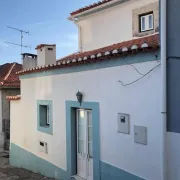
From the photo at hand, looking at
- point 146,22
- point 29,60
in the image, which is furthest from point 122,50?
point 29,60

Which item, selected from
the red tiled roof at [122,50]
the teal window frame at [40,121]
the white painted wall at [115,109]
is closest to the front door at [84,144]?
the white painted wall at [115,109]

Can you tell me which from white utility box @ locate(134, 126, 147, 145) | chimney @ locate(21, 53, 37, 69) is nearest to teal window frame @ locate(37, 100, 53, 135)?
chimney @ locate(21, 53, 37, 69)

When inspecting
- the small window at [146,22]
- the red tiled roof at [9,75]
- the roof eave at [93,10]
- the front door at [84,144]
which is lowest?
the front door at [84,144]

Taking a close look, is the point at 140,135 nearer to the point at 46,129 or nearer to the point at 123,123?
the point at 123,123

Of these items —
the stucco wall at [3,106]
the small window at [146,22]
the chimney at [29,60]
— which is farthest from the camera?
the stucco wall at [3,106]

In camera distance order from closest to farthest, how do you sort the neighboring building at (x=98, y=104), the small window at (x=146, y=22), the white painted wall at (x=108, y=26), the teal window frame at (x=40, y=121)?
the neighboring building at (x=98, y=104)
the teal window frame at (x=40, y=121)
the small window at (x=146, y=22)
the white painted wall at (x=108, y=26)

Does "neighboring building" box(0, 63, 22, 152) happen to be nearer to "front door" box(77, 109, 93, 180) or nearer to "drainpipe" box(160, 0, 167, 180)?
"front door" box(77, 109, 93, 180)

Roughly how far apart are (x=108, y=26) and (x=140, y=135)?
738cm

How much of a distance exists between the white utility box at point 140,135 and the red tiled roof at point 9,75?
→ 1311 centimetres

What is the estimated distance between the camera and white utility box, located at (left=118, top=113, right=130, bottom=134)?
272 inches

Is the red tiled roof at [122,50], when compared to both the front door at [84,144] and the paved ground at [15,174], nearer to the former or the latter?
the front door at [84,144]

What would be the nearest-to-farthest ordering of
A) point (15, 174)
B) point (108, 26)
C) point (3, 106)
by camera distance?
point (15, 174) → point (108, 26) → point (3, 106)

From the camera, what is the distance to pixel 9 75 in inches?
765

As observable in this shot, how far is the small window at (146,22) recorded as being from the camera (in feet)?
36.4
